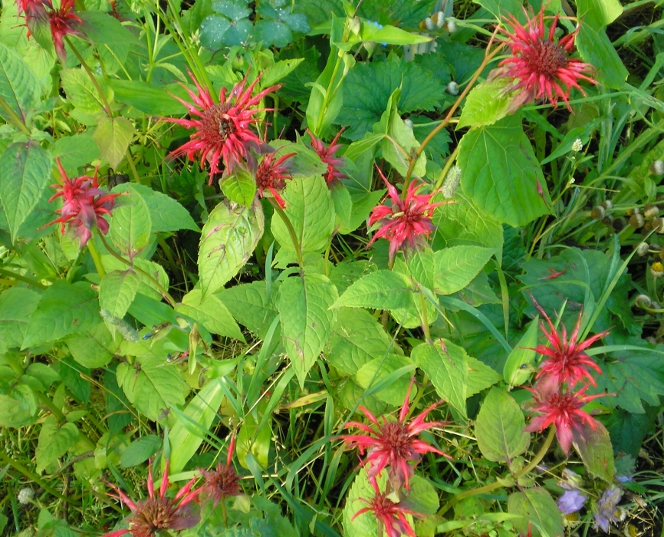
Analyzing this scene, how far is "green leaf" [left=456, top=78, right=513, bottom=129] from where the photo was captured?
98cm

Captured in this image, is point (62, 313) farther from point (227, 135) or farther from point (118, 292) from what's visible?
point (227, 135)

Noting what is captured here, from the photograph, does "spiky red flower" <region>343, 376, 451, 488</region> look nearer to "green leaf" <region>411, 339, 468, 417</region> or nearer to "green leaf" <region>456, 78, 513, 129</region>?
"green leaf" <region>411, 339, 468, 417</region>

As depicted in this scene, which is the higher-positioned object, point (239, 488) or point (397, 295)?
point (397, 295)

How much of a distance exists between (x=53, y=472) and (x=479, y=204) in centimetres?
121

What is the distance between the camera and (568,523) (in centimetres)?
131

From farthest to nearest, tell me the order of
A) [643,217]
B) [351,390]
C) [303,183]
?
[643,217], [351,390], [303,183]

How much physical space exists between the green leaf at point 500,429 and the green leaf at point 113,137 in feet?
3.15

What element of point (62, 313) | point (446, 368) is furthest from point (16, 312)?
point (446, 368)

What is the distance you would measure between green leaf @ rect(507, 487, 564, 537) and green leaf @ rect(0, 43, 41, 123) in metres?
1.13

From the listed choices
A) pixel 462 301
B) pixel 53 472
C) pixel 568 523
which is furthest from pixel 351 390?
pixel 53 472

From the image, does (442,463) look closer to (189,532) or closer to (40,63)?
(189,532)

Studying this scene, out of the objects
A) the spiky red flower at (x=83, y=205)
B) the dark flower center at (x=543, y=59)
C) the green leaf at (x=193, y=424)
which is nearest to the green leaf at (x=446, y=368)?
the green leaf at (x=193, y=424)

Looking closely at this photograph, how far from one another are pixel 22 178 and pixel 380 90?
103cm

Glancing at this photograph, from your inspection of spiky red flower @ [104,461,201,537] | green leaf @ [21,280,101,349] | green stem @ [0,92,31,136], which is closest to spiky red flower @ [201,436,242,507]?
spiky red flower @ [104,461,201,537]
